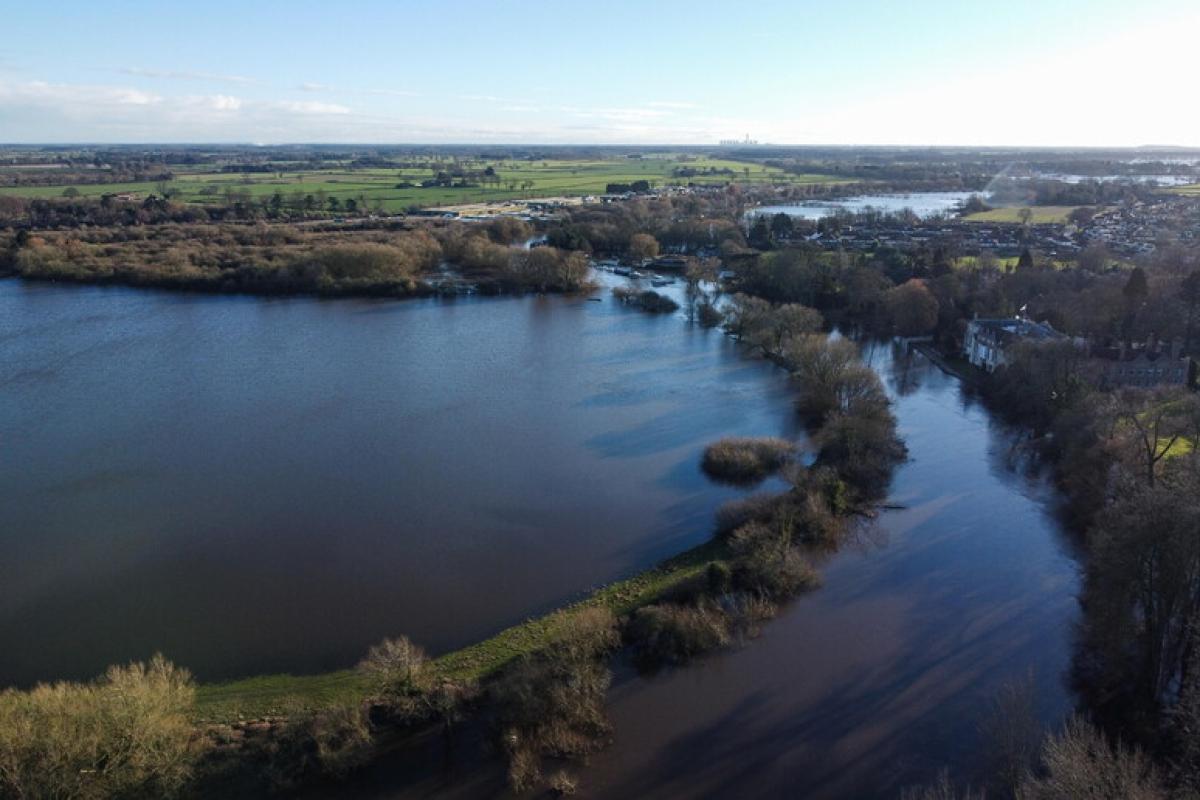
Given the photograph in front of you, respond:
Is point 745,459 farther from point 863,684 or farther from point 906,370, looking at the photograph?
point 906,370

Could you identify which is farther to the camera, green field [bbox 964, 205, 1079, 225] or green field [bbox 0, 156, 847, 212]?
green field [bbox 0, 156, 847, 212]

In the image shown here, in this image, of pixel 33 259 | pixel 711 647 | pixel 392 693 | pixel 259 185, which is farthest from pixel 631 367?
pixel 259 185

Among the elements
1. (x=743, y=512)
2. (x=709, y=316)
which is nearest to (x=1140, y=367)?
(x=743, y=512)

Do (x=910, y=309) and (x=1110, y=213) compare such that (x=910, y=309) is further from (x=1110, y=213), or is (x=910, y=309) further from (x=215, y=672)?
(x=1110, y=213)

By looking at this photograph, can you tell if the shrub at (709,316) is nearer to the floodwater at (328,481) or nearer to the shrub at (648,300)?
the shrub at (648,300)

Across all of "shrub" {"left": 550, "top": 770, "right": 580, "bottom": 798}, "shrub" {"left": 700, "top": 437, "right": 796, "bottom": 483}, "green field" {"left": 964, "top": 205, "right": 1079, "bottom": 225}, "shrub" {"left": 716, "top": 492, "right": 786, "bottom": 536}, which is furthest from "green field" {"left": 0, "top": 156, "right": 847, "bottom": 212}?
"shrub" {"left": 550, "top": 770, "right": 580, "bottom": 798}

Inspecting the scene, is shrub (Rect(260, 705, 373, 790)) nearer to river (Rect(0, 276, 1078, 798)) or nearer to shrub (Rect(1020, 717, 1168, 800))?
river (Rect(0, 276, 1078, 798))

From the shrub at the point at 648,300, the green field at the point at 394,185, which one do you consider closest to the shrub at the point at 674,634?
the shrub at the point at 648,300
